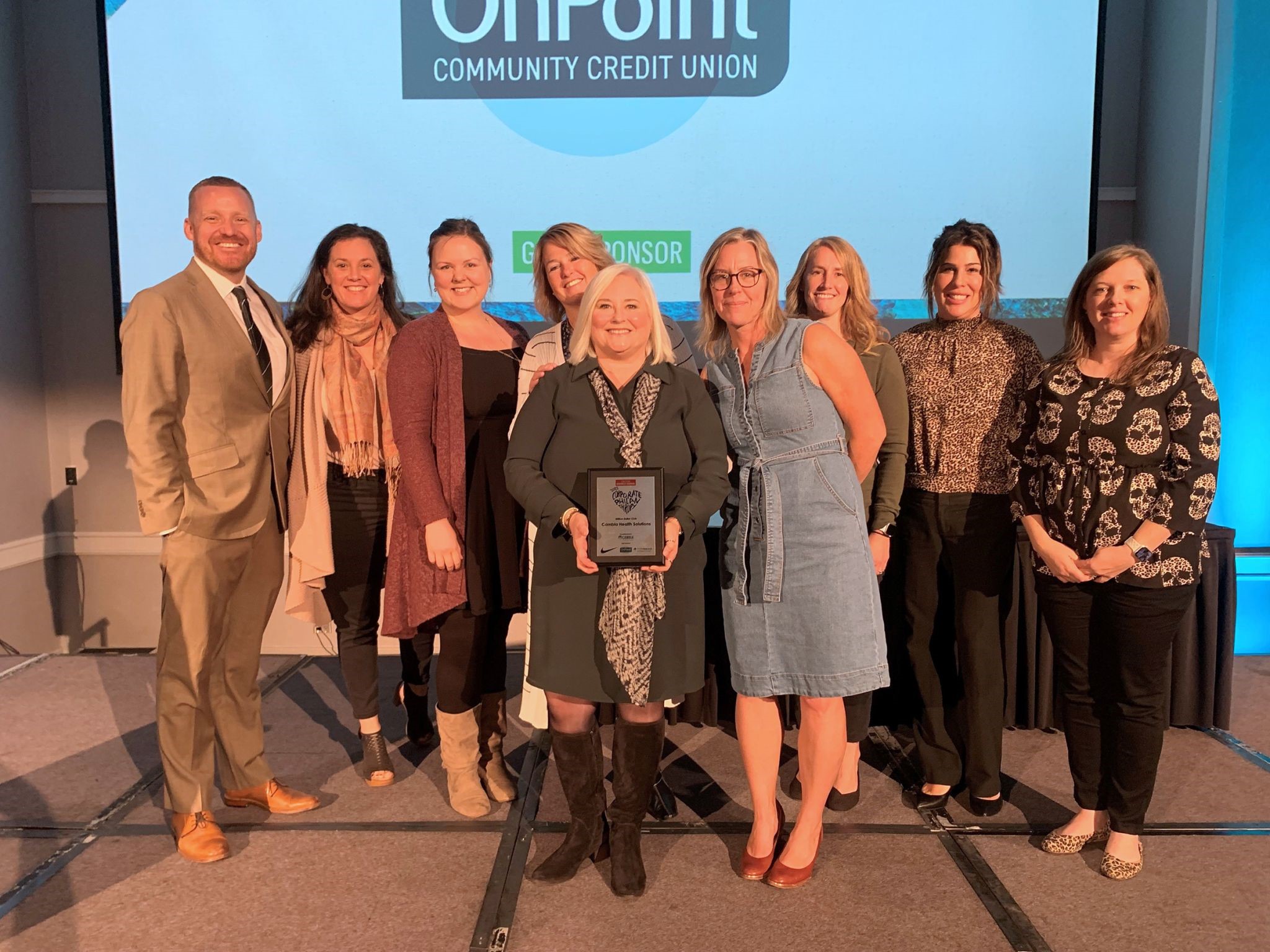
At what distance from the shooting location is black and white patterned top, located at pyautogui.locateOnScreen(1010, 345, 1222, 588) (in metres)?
1.98

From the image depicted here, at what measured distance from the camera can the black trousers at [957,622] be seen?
2355mm

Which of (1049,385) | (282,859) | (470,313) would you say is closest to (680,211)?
(470,313)

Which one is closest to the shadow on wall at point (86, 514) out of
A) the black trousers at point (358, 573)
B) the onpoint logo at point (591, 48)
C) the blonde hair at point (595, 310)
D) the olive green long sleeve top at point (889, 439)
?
the onpoint logo at point (591, 48)

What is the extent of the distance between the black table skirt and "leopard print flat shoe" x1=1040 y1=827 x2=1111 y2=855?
0.81 m

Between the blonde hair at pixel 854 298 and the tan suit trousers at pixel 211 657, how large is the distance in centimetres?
170

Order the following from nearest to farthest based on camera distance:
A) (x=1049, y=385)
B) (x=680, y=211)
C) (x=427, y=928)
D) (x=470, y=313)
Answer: (x=427, y=928) < (x=1049, y=385) < (x=470, y=313) < (x=680, y=211)

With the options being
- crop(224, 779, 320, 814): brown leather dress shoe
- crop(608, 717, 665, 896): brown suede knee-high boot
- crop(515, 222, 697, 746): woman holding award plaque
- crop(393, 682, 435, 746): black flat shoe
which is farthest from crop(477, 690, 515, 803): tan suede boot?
crop(608, 717, 665, 896): brown suede knee-high boot

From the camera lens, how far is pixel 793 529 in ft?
6.56

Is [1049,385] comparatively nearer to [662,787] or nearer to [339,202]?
[662,787]

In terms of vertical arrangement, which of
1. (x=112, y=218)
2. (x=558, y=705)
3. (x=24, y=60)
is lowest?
(x=558, y=705)

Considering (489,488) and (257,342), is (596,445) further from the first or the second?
(257,342)

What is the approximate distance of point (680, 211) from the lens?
4277 millimetres

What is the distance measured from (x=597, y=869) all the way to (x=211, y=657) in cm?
119

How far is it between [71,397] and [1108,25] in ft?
19.4
